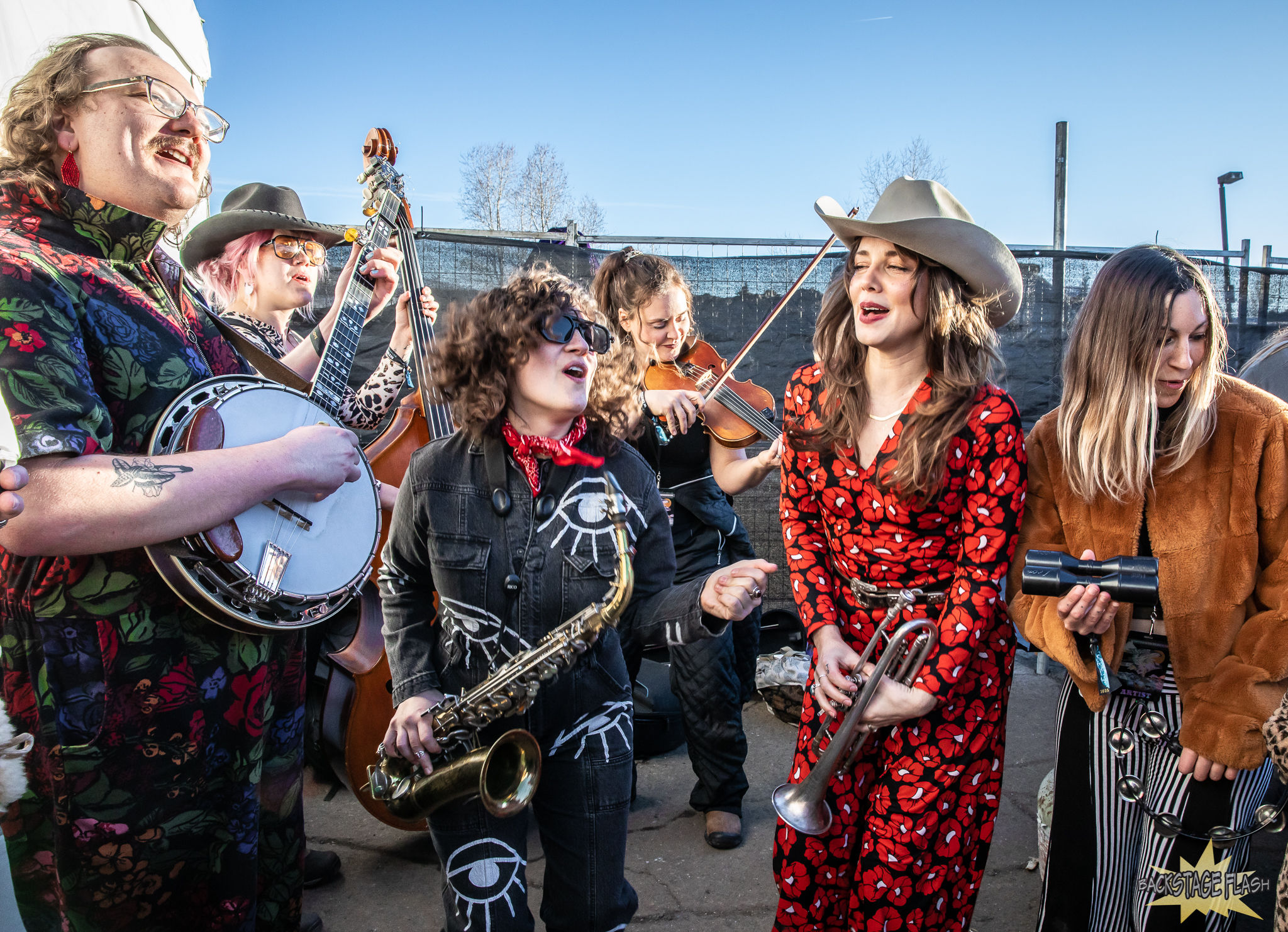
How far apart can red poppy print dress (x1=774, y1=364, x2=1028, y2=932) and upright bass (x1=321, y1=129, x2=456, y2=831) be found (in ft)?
4.91

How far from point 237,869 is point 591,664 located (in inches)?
39.8

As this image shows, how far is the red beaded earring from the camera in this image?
1932 millimetres

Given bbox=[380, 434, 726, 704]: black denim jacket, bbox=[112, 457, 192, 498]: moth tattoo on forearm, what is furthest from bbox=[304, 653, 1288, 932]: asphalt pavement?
bbox=[112, 457, 192, 498]: moth tattoo on forearm

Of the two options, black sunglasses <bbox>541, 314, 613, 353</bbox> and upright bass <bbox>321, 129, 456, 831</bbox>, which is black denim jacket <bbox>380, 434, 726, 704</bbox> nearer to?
black sunglasses <bbox>541, 314, 613, 353</bbox>

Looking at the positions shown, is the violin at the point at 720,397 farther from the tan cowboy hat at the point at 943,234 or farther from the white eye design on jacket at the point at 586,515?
the white eye design on jacket at the point at 586,515

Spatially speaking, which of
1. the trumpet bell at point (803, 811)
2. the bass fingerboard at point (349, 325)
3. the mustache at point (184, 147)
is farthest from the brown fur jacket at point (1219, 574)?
the mustache at point (184, 147)

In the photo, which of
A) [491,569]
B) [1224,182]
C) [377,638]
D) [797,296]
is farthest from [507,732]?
[1224,182]

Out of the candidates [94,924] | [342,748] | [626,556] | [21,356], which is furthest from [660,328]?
[94,924]

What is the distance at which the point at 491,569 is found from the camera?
83.3 inches

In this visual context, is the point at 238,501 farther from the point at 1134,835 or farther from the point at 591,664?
the point at 1134,835

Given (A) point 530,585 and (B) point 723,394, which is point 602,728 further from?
(B) point 723,394

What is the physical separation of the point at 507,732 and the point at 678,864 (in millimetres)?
1811

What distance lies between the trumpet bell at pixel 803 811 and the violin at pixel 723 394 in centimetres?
184

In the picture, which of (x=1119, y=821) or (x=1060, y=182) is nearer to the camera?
(x=1119, y=821)
